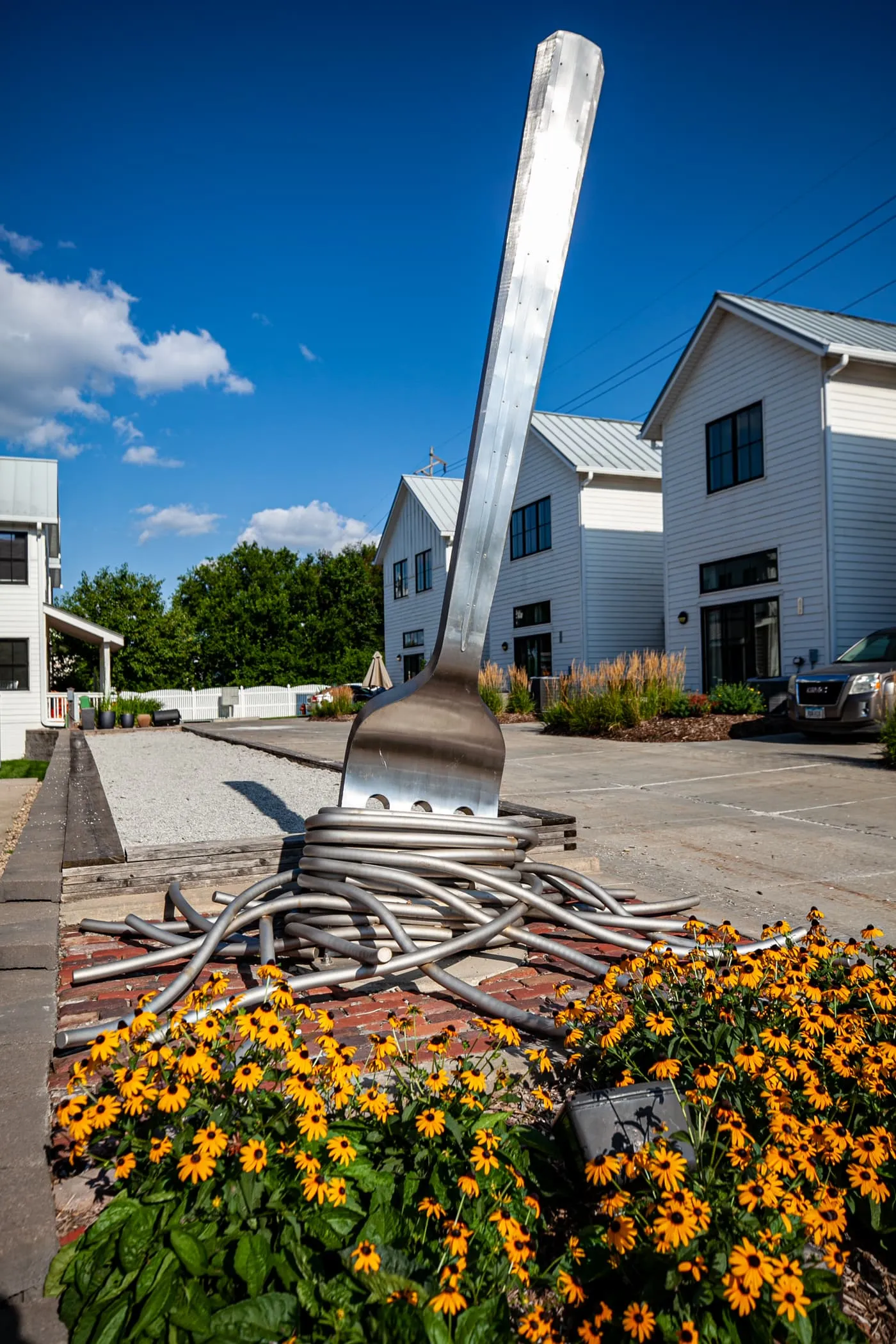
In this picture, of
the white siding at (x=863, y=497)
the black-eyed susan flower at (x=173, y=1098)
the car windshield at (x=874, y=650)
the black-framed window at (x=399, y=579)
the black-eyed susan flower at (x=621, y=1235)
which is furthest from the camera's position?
the black-framed window at (x=399, y=579)

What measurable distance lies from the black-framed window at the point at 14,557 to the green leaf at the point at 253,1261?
73.7 ft

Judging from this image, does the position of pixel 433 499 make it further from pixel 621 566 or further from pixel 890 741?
pixel 890 741

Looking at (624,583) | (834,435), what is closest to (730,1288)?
(834,435)

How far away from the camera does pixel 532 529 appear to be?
68.4 ft

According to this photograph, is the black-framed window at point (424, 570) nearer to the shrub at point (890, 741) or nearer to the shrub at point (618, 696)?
the shrub at point (618, 696)

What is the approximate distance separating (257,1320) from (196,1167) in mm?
195

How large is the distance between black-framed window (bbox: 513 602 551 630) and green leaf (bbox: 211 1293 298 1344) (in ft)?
63.3

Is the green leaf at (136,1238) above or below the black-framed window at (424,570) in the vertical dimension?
below

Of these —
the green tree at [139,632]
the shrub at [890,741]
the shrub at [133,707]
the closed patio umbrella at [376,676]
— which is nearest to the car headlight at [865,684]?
the shrub at [890,741]

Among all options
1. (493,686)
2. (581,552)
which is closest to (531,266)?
(493,686)

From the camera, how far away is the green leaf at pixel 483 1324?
1046 mm

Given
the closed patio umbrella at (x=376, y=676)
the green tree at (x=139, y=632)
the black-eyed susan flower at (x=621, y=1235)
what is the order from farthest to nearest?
the green tree at (x=139, y=632) → the closed patio umbrella at (x=376, y=676) → the black-eyed susan flower at (x=621, y=1235)

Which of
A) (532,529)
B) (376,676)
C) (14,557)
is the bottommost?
(376,676)

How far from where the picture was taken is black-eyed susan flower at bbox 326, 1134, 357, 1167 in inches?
47.6
